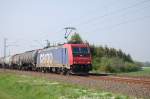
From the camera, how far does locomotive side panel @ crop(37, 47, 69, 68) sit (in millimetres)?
36491

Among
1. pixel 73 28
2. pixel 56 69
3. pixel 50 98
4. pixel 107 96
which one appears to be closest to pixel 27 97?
pixel 50 98

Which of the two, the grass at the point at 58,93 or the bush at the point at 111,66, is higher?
the bush at the point at 111,66

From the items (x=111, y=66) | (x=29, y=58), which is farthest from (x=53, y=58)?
(x=29, y=58)

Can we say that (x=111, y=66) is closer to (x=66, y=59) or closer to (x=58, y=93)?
(x=66, y=59)

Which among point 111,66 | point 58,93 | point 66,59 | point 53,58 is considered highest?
point 53,58

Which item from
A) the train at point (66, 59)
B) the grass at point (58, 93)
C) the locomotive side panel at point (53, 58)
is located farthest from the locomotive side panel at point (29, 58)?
the grass at point (58, 93)

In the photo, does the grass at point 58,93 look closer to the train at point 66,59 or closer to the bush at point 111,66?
the train at point 66,59

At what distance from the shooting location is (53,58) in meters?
41.0

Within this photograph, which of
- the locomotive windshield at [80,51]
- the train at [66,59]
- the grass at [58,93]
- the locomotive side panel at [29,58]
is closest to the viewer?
Result: the grass at [58,93]

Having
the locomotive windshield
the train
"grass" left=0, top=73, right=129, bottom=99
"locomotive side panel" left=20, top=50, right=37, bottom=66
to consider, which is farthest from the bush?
"grass" left=0, top=73, right=129, bottom=99

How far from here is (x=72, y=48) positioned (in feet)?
115

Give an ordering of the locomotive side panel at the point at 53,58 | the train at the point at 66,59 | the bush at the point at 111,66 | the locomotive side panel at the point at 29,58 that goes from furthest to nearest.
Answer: the locomotive side panel at the point at 29,58
the bush at the point at 111,66
the locomotive side panel at the point at 53,58
the train at the point at 66,59

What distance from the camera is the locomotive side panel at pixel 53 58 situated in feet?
120

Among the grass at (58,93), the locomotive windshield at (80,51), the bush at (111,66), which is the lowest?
the grass at (58,93)
